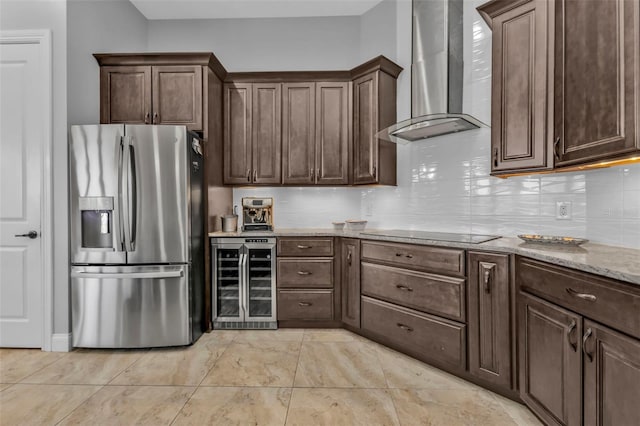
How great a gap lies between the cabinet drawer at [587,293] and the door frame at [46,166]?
356cm

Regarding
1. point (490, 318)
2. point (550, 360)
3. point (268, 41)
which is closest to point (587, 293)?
point (550, 360)

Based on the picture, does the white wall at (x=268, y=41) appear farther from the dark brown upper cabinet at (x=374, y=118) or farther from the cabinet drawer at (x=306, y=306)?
the cabinet drawer at (x=306, y=306)

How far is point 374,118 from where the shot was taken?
3170 mm

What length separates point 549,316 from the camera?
1556mm

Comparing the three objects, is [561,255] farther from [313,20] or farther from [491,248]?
[313,20]

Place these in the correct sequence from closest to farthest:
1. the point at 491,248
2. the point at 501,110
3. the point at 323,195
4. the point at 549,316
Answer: the point at 549,316 < the point at 491,248 < the point at 501,110 < the point at 323,195

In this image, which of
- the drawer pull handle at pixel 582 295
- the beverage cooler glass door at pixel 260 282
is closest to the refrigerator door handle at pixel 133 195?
the beverage cooler glass door at pixel 260 282

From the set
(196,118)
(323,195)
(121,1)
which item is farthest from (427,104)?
(121,1)

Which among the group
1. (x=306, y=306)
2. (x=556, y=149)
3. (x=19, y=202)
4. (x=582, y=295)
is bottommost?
(x=306, y=306)

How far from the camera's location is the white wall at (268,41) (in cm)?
375

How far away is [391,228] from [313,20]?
2.71m

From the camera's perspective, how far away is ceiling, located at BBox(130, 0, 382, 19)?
3.53m

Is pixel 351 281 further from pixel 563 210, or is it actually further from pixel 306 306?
pixel 563 210

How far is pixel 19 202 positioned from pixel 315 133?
2.76 metres
